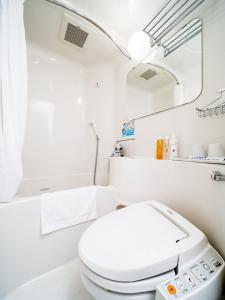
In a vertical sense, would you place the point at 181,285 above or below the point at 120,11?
below

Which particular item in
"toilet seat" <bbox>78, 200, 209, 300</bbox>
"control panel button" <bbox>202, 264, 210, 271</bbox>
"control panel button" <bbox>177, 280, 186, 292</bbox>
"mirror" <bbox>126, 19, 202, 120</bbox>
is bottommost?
"control panel button" <bbox>177, 280, 186, 292</bbox>

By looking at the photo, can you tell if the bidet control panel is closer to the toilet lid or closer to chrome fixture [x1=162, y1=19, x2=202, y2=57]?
the toilet lid

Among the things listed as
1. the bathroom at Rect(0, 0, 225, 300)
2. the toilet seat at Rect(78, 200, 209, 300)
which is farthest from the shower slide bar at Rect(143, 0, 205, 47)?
the toilet seat at Rect(78, 200, 209, 300)

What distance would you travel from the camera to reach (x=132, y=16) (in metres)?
1.16

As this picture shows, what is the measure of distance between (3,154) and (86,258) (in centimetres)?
72

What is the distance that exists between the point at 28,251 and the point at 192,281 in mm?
904

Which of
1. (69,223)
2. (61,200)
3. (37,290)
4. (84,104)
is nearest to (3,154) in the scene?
(61,200)

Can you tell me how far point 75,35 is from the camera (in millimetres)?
1374

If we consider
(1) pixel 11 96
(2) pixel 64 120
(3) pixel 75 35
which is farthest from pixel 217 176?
(3) pixel 75 35

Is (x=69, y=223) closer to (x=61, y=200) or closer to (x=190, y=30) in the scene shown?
(x=61, y=200)

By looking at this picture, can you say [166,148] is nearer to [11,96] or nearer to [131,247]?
[131,247]

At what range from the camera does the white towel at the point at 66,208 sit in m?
0.91

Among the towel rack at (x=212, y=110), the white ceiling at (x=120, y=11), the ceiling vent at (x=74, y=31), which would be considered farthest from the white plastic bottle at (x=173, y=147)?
the ceiling vent at (x=74, y=31)

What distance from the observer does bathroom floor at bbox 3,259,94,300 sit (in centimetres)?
81
